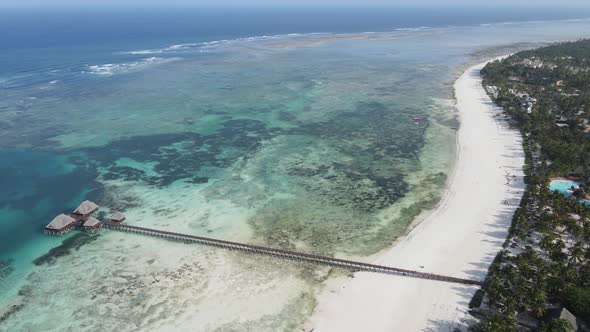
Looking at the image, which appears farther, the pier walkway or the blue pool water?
the blue pool water

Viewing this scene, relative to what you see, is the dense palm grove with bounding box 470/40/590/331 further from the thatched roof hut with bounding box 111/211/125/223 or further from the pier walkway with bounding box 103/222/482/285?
the thatched roof hut with bounding box 111/211/125/223

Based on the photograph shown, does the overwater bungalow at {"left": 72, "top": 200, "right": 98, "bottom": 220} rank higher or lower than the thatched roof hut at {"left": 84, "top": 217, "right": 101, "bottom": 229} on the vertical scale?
higher

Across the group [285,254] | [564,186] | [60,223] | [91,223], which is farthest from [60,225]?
[564,186]

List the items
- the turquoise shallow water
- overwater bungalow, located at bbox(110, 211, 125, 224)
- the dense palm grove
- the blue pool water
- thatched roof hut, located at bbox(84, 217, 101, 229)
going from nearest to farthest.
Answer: the dense palm grove → the turquoise shallow water → thatched roof hut, located at bbox(84, 217, 101, 229) → overwater bungalow, located at bbox(110, 211, 125, 224) → the blue pool water

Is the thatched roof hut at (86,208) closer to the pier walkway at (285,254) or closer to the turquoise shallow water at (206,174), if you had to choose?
the turquoise shallow water at (206,174)

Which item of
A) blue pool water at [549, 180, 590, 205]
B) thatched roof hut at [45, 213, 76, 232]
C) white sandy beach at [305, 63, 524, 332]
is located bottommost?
white sandy beach at [305, 63, 524, 332]

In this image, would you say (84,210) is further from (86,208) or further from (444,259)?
(444,259)

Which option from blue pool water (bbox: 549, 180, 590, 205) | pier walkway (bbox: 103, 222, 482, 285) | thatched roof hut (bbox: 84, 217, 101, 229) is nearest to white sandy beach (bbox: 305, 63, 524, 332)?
pier walkway (bbox: 103, 222, 482, 285)

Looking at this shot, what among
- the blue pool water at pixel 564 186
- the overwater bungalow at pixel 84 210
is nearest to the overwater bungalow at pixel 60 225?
the overwater bungalow at pixel 84 210
